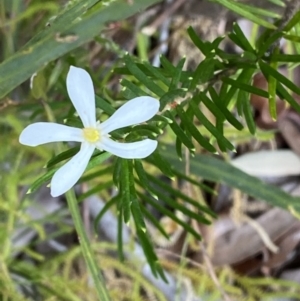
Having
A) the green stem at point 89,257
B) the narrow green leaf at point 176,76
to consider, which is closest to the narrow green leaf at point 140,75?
the narrow green leaf at point 176,76

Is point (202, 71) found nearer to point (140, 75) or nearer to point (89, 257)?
point (140, 75)

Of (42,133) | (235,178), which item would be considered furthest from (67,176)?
(235,178)

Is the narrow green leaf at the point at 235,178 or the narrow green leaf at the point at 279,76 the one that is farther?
the narrow green leaf at the point at 235,178

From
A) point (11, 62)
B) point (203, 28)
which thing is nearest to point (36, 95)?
point (11, 62)

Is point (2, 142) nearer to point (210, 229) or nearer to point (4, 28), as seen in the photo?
point (4, 28)

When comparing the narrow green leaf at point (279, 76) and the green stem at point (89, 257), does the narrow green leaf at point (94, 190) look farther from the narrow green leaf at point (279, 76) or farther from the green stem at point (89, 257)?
the narrow green leaf at point (279, 76)

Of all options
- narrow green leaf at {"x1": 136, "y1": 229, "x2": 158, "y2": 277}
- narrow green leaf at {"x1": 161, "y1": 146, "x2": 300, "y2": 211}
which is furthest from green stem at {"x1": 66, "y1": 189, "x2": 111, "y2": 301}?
narrow green leaf at {"x1": 161, "y1": 146, "x2": 300, "y2": 211}

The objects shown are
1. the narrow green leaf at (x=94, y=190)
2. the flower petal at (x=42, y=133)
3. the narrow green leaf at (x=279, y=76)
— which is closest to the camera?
the flower petal at (x=42, y=133)

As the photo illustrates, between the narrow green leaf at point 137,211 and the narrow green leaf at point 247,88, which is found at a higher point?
the narrow green leaf at point 247,88
